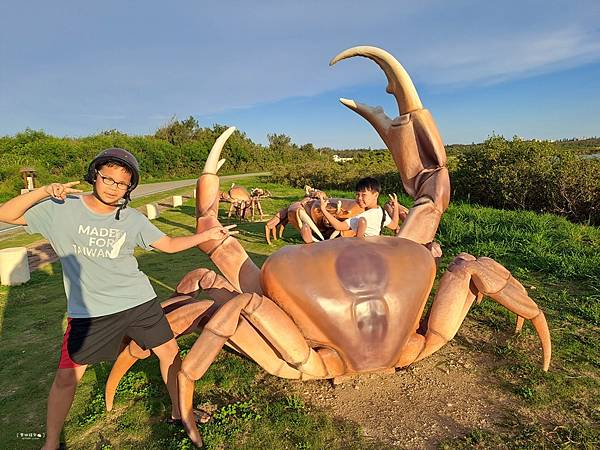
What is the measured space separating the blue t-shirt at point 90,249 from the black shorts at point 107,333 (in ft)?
0.15

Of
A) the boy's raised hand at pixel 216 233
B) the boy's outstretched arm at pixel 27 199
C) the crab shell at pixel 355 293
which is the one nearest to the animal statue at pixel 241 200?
the boy's raised hand at pixel 216 233

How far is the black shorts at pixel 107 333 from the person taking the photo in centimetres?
225

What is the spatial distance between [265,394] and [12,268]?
16.5ft

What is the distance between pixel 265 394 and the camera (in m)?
3.03

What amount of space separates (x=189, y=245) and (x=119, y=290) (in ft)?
1.49

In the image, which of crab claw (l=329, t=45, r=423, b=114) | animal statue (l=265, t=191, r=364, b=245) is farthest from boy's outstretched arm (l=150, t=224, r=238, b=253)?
animal statue (l=265, t=191, r=364, b=245)

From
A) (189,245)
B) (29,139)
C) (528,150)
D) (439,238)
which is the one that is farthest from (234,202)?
(29,139)

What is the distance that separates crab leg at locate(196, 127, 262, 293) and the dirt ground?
92cm

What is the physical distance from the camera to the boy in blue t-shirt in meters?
2.17

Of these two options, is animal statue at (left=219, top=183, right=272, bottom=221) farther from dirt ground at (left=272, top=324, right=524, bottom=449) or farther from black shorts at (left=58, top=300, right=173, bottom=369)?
black shorts at (left=58, top=300, right=173, bottom=369)

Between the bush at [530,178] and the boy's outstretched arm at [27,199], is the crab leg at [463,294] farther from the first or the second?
the bush at [530,178]

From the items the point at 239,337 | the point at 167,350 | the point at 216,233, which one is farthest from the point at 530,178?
the point at 167,350

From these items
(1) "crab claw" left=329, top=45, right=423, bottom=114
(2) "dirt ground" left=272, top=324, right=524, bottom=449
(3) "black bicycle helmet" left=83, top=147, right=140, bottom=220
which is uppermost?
(1) "crab claw" left=329, top=45, right=423, bottom=114

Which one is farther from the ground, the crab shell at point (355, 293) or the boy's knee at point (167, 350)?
the crab shell at point (355, 293)
